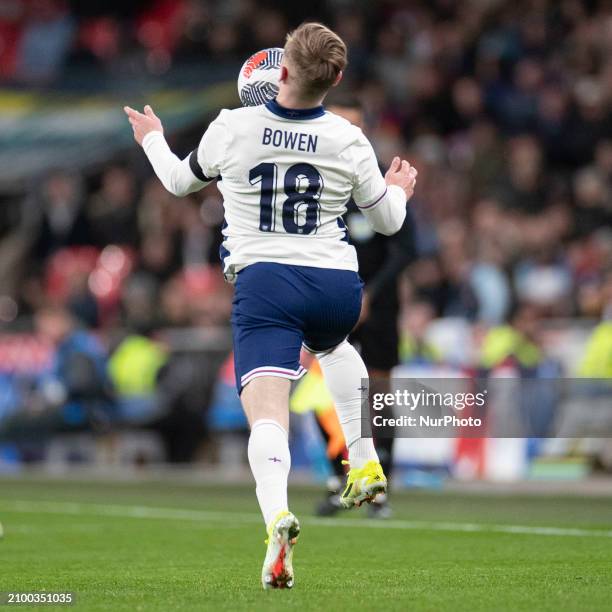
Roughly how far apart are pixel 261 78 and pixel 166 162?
0.52 metres

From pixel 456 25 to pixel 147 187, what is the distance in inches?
180

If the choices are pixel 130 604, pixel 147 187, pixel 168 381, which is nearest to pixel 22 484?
pixel 168 381

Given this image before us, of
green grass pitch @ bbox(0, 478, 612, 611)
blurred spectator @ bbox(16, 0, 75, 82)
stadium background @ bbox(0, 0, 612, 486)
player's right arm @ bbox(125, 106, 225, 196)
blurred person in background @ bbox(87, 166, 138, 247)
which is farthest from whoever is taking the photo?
blurred spectator @ bbox(16, 0, 75, 82)

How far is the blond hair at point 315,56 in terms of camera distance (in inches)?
232

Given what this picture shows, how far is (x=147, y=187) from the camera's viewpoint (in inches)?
842

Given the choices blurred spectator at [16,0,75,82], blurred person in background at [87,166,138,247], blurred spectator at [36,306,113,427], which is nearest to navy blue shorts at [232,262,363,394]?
blurred spectator at [36,306,113,427]

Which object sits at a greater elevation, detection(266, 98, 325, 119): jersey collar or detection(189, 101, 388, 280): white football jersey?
detection(266, 98, 325, 119): jersey collar

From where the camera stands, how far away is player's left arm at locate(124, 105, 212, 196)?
6.26 metres

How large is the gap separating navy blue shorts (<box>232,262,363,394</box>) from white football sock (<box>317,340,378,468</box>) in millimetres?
351

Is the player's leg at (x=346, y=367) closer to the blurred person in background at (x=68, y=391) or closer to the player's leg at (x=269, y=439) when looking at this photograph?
the player's leg at (x=269, y=439)

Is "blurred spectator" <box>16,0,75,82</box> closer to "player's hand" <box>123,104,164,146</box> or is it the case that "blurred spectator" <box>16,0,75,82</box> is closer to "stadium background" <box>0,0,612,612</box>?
"stadium background" <box>0,0,612,612</box>

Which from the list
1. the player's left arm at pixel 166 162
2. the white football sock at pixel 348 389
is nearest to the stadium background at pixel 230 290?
the white football sock at pixel 348 389

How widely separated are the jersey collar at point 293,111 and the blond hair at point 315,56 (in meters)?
0.10

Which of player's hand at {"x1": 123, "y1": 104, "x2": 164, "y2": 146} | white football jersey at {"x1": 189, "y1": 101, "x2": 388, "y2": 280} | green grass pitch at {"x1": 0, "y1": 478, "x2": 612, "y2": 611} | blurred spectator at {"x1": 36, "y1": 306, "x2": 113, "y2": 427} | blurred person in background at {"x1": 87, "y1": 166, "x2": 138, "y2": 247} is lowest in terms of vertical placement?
green grass pitch at {"x1": 0, "y1": 478, "x2": 612, "y2": 611}
